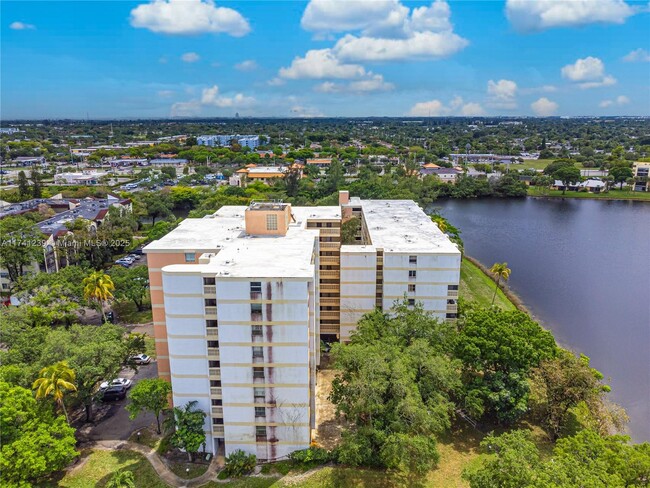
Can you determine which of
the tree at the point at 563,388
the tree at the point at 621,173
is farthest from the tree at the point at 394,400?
the tree at the point at 621,173

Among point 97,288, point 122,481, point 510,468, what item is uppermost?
point 97,288

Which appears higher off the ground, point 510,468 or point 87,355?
point 87,355

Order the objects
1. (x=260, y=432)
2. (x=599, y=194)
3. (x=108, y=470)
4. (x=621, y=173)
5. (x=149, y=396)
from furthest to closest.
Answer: (x=621, y=173) < (x=599, y=194) < (x=149, y=396) < (x=260, y=432) < (x=108, y=470)

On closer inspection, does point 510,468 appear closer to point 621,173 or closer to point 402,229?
point 402,229

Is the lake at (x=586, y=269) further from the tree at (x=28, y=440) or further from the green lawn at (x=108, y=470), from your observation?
the tree at (x=28, y=440)

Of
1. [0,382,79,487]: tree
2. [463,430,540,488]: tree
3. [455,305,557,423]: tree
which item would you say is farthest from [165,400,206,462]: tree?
[455,305,557,423]: tree

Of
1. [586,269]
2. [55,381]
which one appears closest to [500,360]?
[55,381]

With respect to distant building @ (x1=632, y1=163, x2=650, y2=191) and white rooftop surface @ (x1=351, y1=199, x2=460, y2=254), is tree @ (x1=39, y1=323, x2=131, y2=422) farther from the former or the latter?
distant building @ (x1=632, y1=163, x2=650, y2=191)
